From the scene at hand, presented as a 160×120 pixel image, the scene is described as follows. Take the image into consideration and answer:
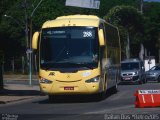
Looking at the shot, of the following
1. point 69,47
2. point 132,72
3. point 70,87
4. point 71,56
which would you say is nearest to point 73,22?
point 69,47

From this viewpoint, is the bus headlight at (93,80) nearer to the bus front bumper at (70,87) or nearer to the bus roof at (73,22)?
the bus front bumper at (70,87)

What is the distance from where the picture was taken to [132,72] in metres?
52.5

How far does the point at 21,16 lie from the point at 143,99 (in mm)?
63580

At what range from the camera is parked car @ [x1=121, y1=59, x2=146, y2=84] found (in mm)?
52250

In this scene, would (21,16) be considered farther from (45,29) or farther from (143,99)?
(143,99)

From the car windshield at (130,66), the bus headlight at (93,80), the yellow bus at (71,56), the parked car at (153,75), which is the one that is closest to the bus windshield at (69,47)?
the yellow bus at (71,56)

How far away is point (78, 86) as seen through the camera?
2777 centimetres

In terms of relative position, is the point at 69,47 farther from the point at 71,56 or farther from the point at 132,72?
the point at 132,72

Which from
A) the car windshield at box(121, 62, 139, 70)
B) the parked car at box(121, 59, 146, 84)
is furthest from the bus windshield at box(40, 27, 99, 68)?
the car windshield at box(121, 62, 139, 70)

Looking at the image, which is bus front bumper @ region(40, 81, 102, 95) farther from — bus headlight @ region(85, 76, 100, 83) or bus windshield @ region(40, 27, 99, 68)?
bus windshield @ region(40, 27, 99, 68)

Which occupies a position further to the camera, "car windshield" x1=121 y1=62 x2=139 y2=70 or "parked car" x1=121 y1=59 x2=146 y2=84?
"car windshield" x1=121 y1=62 x2=139 y2=70

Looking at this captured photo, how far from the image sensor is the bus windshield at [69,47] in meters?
28.0

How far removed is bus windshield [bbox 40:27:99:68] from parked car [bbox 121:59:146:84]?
23.9m

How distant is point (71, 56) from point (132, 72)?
24807 millimetres
